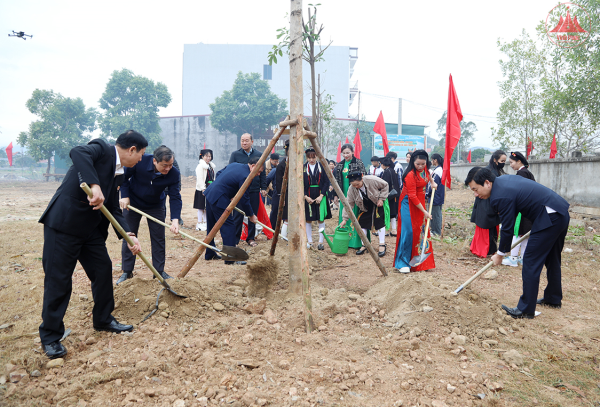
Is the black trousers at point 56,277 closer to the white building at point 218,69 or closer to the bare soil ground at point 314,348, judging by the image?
the bare soil ground at point 314,348

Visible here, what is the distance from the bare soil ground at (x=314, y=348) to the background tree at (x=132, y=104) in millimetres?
28865

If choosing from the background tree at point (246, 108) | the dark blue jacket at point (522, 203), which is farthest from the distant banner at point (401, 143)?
the dark blue jacket at point (522, 203)

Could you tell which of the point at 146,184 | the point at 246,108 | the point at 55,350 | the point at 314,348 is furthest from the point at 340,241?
the point at 246,108

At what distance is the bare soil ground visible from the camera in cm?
229

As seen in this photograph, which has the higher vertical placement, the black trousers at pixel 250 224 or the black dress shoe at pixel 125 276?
the black trousers at pixel 250 224

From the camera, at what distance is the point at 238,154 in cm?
631

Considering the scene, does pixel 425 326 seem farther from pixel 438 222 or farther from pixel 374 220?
pixel 438 222

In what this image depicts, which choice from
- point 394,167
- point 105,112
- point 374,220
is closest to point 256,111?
point 105,112

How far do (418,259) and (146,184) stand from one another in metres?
3.56

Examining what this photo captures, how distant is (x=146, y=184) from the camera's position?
431 centimetres

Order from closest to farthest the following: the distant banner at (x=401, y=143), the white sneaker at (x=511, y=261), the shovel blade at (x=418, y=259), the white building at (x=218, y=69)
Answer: the shovel blade at (x=418, y=259)
the white sneaker at (x=511, y=261)
the distant banner at (x=401, y=143)
the white building at (x=218, y=69)

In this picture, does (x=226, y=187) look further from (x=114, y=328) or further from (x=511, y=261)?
(x=511, y=261)

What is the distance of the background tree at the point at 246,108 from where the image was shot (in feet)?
98.8

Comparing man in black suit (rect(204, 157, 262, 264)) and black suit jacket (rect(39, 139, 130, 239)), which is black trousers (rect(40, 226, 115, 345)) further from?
man in black suit (rect(204, 157, 262, 264))
